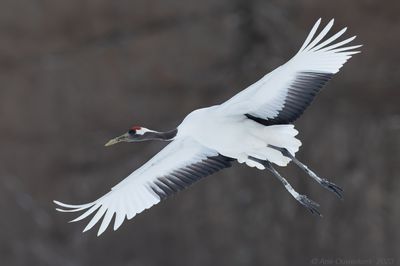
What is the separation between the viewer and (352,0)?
478 inches

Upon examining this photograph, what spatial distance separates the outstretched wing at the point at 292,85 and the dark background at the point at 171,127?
134 inches

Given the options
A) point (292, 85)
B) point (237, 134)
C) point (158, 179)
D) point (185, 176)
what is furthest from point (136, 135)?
point (292, 85)

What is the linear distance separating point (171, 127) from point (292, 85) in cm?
386

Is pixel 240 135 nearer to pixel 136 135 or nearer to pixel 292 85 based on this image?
pixel 292 85

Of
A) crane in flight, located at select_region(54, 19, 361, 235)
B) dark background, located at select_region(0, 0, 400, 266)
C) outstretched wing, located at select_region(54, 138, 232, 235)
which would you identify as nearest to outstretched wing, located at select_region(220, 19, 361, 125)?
crane in flight, located at select_region(54, 19, 361, 235)

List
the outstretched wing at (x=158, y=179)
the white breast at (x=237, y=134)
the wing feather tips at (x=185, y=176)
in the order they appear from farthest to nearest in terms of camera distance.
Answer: the wing feather tips at (x=185, y=176) < the outstretched wing at (x=158, y=179) < the white breast at (x=237, y=134)

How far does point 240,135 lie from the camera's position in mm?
8914

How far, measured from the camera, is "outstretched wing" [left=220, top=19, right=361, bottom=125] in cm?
852

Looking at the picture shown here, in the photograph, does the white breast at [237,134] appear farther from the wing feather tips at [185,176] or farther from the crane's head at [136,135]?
the wing feather tips at [185,176]

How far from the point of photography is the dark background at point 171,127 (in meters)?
12.3

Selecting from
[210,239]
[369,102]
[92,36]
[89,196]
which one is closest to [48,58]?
[92,36]

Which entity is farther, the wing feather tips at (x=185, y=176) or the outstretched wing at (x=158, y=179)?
the wing feather tips at (x=185, y=176)

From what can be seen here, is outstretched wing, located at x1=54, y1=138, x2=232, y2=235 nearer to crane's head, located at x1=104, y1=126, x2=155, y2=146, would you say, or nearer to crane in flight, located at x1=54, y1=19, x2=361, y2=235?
crane in flight, located at x1=54, y1=19, x2=361, y2=235

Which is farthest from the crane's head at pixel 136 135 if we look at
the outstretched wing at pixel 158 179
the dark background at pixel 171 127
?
the dark background at pixel 171 127
